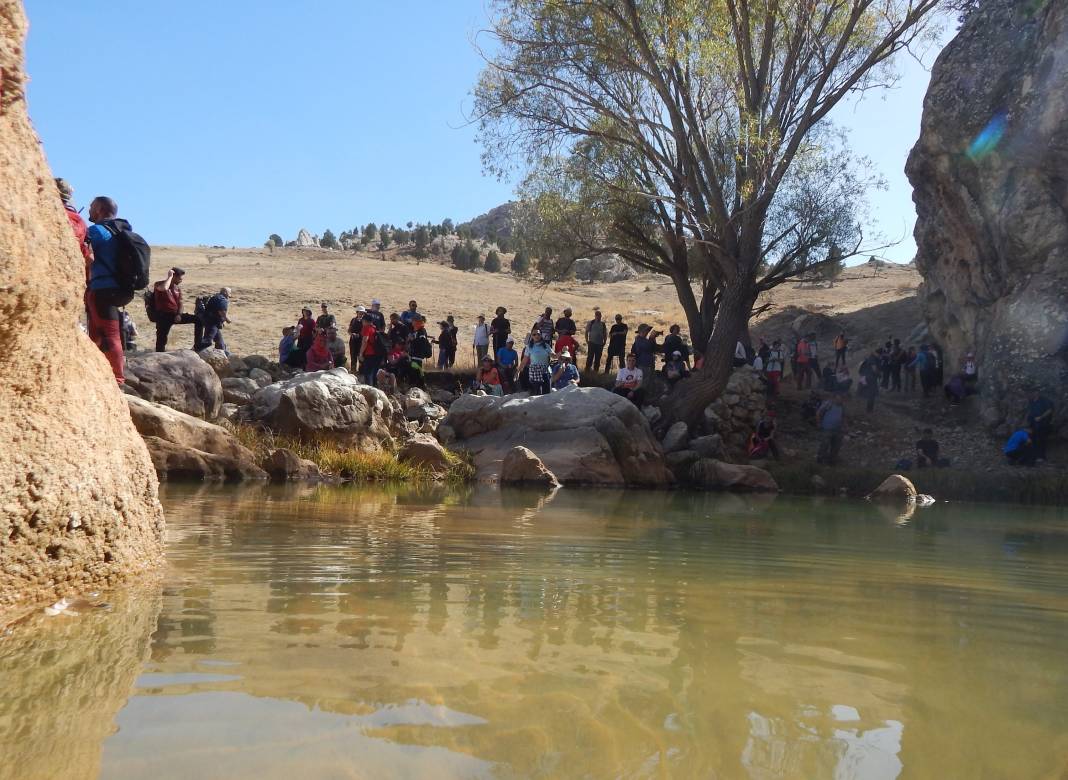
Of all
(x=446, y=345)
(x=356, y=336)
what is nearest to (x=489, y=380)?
(x=446, y=345)

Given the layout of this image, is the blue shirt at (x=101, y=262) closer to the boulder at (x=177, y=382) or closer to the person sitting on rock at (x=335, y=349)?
the boulder at (x=177, y=382)

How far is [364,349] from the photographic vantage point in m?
19.5

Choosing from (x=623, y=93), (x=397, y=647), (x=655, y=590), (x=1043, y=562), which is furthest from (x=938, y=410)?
(x=397, y=647)

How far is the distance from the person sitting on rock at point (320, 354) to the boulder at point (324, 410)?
10.8 feet

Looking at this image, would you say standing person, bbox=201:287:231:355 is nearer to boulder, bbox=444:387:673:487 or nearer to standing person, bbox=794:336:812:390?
boulder, bbox=444:387:673:487

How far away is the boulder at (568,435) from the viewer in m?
16.3

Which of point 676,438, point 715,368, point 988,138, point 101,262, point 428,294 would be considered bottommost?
point 676,438

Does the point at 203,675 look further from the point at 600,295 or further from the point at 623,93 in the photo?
the point at 600,295

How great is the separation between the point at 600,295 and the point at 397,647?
4854cm

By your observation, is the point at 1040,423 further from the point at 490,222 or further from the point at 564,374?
the point at 490,222

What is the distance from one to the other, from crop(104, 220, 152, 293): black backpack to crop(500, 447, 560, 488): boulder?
8.78 meters

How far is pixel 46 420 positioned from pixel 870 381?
22.4 metres

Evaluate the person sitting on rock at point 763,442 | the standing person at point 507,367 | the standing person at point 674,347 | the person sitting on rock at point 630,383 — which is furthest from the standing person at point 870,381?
the standing person at point 507,367

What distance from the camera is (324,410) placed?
1486cm
